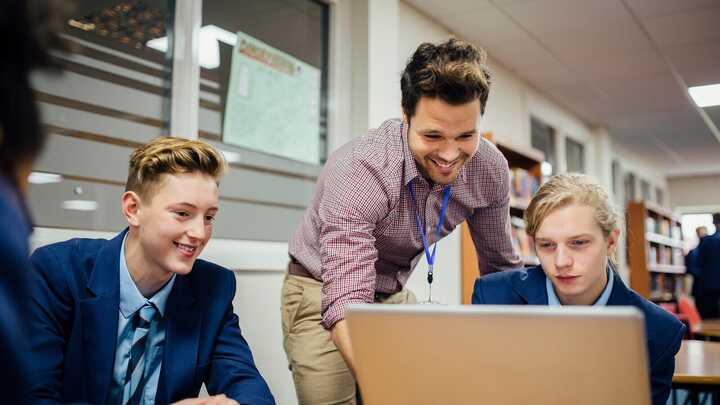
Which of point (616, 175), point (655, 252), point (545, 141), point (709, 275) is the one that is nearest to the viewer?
point (545, 141)

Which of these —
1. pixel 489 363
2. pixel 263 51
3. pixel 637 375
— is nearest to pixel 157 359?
pixel 489 363

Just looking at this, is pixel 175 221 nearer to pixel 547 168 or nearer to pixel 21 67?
pixel 21 67

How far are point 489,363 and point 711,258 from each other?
22.1ft

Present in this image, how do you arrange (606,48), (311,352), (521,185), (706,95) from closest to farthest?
(311,352)
(521,185)
(606,48)
(706,95)

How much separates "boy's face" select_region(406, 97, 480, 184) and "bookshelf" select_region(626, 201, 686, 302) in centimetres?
476

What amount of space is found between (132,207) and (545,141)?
16.4 ft

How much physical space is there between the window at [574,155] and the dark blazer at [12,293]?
6427 millimetres

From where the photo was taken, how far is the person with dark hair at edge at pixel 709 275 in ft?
21.1

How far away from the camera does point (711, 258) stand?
21.3 feet

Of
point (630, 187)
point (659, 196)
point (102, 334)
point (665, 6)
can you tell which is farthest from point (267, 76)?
point (659, 196)

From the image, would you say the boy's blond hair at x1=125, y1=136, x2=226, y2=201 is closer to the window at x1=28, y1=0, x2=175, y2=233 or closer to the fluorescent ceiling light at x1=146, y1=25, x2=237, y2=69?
the window at x1=28, y1=0, x2=175, y2=233

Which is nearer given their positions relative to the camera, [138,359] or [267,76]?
[138,359]

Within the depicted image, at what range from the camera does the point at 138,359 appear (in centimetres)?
142

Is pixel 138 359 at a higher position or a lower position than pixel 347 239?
lower
